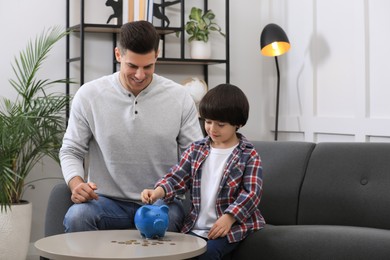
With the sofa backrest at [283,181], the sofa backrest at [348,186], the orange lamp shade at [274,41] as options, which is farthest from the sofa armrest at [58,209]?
the orange lamp shade at [274,41]

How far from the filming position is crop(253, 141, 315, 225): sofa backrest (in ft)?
9.59

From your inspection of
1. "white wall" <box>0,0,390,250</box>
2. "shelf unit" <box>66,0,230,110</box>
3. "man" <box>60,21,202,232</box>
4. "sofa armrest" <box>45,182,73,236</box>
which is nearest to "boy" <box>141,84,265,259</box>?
"man" <box>60,21,202,232</box>

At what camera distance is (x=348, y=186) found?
279 centimetres

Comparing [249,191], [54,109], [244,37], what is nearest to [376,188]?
[249,191]

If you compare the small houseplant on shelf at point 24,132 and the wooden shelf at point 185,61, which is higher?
the wooden shelf at point 185,61

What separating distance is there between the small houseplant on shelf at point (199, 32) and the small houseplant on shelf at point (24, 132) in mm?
862

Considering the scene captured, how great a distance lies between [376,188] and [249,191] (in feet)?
2.00

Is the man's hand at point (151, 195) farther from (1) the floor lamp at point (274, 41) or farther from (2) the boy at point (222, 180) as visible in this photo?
(1) the floor lamp at point (274, 41)

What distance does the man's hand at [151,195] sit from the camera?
89.7 inches

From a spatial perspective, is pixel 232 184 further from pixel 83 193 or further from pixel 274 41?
pixel 274 41

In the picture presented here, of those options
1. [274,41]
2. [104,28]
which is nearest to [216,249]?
[274,41]

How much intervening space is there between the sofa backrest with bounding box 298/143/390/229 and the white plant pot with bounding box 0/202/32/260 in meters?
1.72

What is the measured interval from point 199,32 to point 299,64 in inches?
27.3

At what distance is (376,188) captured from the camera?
2.71 meters
